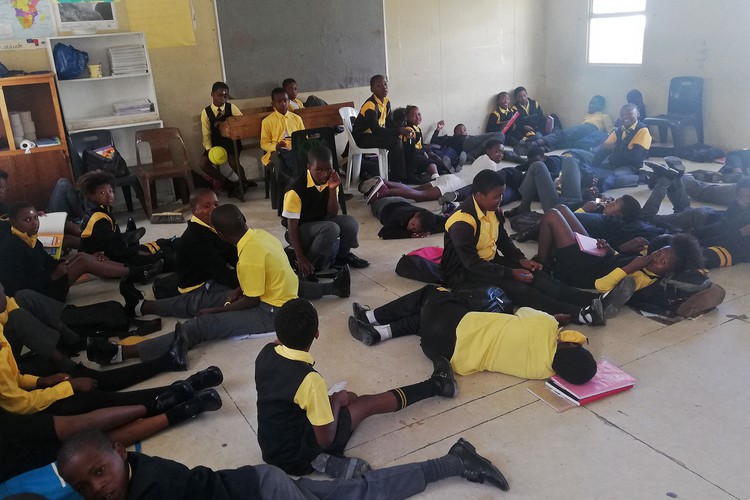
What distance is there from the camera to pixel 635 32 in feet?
26.7

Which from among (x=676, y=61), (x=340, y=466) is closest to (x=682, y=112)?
(x=676, y=61)

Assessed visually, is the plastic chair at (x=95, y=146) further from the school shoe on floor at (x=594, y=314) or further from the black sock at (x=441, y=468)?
the black sock at (x=441, y=468)

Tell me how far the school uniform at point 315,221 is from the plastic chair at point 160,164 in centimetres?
239

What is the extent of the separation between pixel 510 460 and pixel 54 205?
480cm

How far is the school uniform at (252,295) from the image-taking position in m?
3.27

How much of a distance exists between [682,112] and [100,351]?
7063 millimetres

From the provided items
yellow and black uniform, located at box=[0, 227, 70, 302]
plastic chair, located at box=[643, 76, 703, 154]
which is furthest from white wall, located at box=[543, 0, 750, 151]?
yellow and black uniform, located at box=[0, 227, 70, 302]

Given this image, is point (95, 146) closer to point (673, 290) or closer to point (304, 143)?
point (304, 143)

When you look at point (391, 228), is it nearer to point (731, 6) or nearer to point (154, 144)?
point (154, 144)

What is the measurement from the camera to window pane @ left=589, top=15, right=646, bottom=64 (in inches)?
320

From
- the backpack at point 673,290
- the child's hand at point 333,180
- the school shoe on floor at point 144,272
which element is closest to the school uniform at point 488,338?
the backpack at point 673,290

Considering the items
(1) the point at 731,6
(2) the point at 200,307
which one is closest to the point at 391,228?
(2) the point at 200,307

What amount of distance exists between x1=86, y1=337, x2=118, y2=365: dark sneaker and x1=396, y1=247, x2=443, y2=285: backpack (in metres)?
1.95

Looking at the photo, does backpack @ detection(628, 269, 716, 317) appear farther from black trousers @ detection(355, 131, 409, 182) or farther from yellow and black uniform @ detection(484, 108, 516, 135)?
yellow and black uniform @ detection(484, 108, 516, 135)
